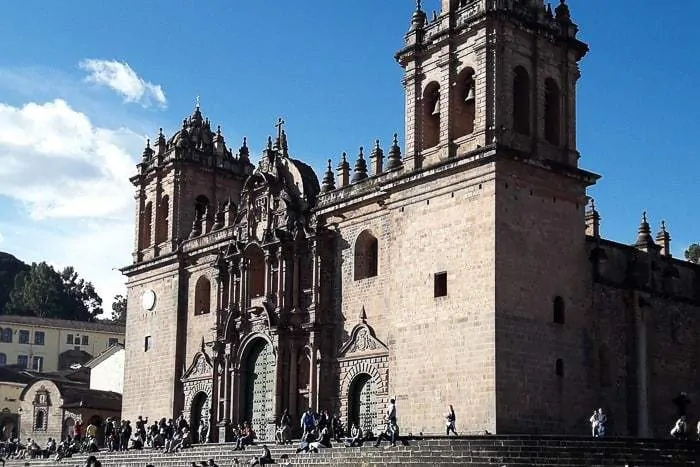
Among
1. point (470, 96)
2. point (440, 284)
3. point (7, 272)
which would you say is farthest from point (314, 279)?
point (7, 272)

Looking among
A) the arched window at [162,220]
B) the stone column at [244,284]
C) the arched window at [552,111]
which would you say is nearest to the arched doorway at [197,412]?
the stone column at [244,284]

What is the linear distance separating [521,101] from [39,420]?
106 feet

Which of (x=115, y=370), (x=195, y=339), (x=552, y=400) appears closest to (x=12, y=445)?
(x=115, y=370)

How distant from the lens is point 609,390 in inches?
1233

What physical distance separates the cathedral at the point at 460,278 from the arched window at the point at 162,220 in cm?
510

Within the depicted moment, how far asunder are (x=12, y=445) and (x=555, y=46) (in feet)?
107

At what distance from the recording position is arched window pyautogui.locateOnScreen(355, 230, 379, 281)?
3422cm

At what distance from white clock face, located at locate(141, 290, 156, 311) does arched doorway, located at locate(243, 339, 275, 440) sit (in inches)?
287

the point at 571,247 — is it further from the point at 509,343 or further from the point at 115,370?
the point at 115,370

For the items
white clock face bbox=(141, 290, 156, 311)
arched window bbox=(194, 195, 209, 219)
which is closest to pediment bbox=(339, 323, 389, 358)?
white clock face bbox=(141, 290, 156, 311)

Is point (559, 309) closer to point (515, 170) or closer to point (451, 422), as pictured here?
point (515, 170)

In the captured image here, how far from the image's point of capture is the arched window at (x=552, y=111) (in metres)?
31.3

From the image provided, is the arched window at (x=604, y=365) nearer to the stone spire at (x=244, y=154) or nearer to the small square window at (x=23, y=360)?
the stone spire at (x=244, y=154)

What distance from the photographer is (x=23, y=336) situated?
269 ft
